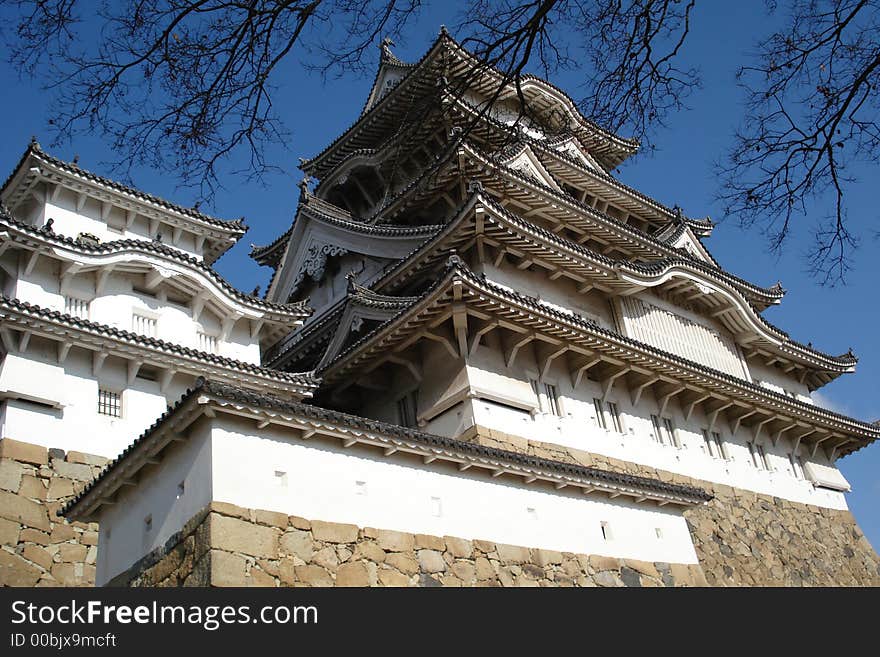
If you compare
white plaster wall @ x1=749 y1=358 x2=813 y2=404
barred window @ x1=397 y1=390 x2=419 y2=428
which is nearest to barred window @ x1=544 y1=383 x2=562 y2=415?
barred window @ x1=397 y1=390 x2=419 y2=428

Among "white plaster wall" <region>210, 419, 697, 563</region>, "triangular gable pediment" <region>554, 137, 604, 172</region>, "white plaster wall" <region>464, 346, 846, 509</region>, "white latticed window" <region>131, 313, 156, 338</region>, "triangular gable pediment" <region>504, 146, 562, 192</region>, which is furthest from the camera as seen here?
"triangular gable pediment" <region>554, 137, 604, 172</region>

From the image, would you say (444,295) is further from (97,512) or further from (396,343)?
(97,512)

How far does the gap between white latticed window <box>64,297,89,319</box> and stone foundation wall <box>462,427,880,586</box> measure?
817 centimetres

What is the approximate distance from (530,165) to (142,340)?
12293 mm

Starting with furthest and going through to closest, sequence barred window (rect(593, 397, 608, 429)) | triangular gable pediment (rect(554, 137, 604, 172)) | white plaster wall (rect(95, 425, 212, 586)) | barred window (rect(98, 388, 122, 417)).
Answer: triangular gable pediment (rect(554, 137, 604, 172)), barred window (rect(593, 397, 608, 429)), barred window (rect(98, 388, 122, 417)), white plaster wall (rect(95, 425, 212, 586))

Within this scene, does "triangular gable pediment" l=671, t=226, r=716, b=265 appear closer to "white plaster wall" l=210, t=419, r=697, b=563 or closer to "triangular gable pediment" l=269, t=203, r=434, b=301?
"triangular gable pediment" l=269, t=203, r=434, b=301

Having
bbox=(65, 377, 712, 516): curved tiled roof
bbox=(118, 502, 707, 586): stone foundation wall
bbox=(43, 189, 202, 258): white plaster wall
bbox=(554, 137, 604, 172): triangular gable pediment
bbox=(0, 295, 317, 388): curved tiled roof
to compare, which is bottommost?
bbox=(118, 502, 707, 586): stone foundation wall

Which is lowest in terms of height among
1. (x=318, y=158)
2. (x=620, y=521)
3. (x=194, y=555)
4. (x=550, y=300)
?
(x=194, y=555)

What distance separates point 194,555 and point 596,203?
2225cm

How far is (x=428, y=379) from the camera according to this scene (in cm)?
1714

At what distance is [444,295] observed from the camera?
15352 mm

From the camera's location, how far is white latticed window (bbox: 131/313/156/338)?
1670 cm
